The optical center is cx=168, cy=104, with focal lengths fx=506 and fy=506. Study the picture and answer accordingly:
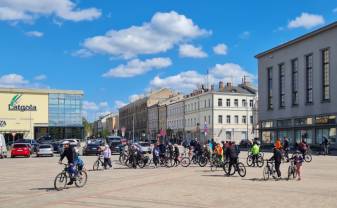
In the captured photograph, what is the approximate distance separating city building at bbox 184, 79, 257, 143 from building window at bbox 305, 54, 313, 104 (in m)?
30.6

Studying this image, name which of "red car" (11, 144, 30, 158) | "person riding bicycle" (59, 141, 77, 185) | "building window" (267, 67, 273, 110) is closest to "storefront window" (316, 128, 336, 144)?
"building window" (267, 67, 273, 110)

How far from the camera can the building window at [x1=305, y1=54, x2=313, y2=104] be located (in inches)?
2699

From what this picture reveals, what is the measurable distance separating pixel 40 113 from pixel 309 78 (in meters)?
61.6

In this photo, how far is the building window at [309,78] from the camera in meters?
68.6

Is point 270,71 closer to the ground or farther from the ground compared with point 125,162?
farther from the ground

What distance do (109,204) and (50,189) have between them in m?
5.00

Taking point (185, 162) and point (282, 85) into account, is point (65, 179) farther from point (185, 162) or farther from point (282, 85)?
point (282, 85)

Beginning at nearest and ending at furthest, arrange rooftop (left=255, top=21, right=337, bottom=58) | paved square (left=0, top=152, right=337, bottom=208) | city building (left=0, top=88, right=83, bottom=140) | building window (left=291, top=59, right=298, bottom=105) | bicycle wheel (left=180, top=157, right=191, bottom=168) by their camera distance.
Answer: paved square (left=0, top=152, right=337, bottom=208), bicycle wheel (left=180, top=157, right=191, bottom=168), rooftop (left=255, top=21, right=337, bottom=58), building window (left=291, top=59, right=298, bottom=105), city building (left=0, top=88, right=83, bottom=140)

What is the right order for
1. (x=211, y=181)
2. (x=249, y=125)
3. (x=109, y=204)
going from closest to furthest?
(x=109, y=204)
(x=211, y=181)
(x=249, y=125)

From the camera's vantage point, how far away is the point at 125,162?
33.4 m

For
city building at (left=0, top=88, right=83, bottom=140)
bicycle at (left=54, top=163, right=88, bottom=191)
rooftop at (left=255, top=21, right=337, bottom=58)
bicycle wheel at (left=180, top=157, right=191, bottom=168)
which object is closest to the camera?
bicycle at (left=54, top=163, right=88, bottom=191)

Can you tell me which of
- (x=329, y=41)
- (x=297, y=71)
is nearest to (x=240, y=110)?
(x=297, y=71)

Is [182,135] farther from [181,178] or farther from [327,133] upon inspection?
[181,178]

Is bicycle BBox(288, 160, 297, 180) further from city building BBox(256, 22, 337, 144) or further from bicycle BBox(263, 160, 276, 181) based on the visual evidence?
city building BBox(256, 22, 337, 144)
